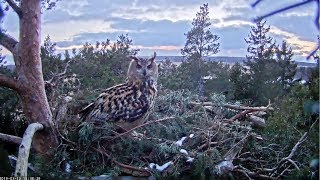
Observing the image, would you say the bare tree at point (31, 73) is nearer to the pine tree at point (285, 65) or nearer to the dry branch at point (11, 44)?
the dry branch at point (11, 44)

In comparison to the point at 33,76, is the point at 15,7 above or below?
above

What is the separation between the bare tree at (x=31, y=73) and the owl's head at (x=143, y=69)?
1.36 m

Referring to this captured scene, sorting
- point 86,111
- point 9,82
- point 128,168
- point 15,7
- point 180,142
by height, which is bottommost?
point 128,168

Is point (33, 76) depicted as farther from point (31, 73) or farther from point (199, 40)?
point (199, 40)

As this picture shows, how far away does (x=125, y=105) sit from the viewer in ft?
16.6

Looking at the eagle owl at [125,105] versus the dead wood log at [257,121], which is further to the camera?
the dead wood log at [257,121]

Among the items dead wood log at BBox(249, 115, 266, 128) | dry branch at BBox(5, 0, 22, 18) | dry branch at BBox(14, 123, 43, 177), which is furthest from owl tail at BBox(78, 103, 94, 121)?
dead wood log at BBox(249, 115, 266, 128)

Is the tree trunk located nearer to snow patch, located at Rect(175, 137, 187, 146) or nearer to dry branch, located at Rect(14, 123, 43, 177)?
dry branch, located at Rect(14, 123, 43, 177)

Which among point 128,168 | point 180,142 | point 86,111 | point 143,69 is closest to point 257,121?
point 180,142

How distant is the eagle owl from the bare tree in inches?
18.2

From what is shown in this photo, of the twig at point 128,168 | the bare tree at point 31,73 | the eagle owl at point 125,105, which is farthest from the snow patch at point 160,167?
the bare tree at point 31,73

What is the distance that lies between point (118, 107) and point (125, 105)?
8cm

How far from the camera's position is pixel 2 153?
3217 mm

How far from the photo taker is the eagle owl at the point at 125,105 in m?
4.99
